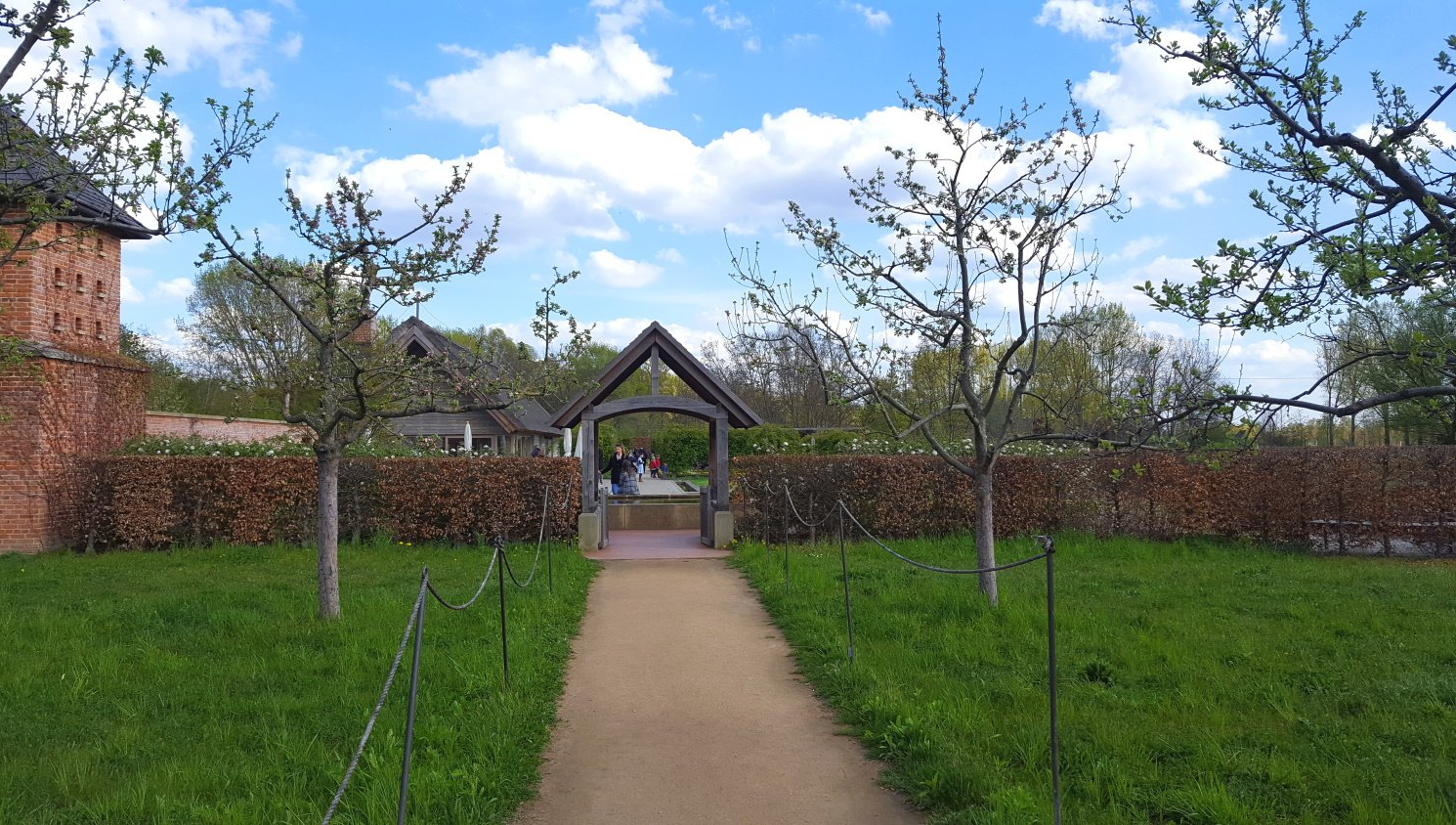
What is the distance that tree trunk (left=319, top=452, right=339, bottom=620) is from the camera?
8.97m

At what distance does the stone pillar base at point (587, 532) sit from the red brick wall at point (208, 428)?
4.78m

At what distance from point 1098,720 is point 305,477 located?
1267 cm

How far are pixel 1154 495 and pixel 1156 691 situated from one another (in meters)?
9.61

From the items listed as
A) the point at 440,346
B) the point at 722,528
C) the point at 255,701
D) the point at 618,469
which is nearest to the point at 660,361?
the point at 722,528

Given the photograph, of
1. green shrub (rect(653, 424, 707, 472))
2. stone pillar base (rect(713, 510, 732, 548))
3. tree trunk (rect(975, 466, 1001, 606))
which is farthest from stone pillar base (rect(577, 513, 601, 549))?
green shrub (rect(653, 424, 707, 472))

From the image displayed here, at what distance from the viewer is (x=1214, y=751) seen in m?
5.26

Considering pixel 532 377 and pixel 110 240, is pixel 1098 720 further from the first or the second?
pixel 110 240

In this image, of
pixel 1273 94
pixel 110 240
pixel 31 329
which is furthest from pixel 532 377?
pixel 110 240

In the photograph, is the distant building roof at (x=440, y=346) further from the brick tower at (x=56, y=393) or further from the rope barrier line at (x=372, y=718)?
the rope barrier line at (x=372, y=718)

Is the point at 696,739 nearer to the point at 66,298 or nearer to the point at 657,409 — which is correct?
the point at 657,409

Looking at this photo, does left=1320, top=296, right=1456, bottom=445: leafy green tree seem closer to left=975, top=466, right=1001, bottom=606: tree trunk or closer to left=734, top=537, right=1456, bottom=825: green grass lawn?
left=734, top=537, right=1456, bottom=825: green grass lawn

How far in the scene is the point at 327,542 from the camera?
905 cm

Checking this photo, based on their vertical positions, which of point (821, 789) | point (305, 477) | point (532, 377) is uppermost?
point (532, 377)

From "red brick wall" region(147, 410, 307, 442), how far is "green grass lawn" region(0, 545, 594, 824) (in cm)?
647
